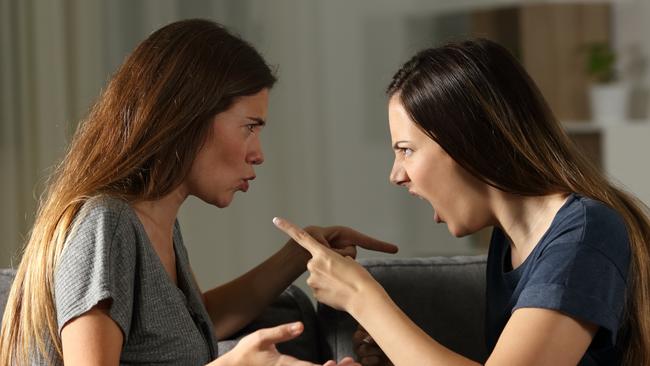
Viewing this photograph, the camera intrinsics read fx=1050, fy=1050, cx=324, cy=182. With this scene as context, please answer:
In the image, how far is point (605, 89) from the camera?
4.21 meters

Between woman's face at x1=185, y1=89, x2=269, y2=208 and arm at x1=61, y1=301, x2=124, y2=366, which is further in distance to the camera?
woman's face at x1=185, y1=89, x2=269, y2=208

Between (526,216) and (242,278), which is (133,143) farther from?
(526,216)

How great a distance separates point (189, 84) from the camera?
166 centimetres

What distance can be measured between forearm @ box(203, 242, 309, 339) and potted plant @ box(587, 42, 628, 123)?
2488mm

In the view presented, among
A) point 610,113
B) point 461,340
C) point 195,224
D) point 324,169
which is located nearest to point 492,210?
point 461,340

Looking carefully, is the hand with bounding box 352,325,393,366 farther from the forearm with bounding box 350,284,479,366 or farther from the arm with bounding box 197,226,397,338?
the forearm with bounding box 350,284,479,366

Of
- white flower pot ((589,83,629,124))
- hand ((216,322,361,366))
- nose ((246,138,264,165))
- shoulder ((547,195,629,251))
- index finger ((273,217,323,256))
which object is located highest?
nose ((246,138,264,165))

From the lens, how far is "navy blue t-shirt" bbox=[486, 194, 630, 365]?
150 centimetres

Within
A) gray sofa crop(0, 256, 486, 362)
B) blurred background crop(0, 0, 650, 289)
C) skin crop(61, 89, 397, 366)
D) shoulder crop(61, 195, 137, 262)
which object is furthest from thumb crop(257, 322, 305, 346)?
blurred background crop(0, 0, 650, 289)

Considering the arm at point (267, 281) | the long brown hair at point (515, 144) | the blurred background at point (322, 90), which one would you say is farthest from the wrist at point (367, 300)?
the blurred background at point (322, 90)

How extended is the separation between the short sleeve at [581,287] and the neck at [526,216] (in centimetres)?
11

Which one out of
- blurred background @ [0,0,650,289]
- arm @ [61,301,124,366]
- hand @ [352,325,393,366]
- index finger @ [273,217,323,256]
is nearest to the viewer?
arm @ [61,301,124,366]

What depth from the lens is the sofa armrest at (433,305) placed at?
200 cm

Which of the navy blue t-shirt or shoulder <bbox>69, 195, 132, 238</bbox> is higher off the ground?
shoulder <bbox>69, 195, 132, 238</bbox>
